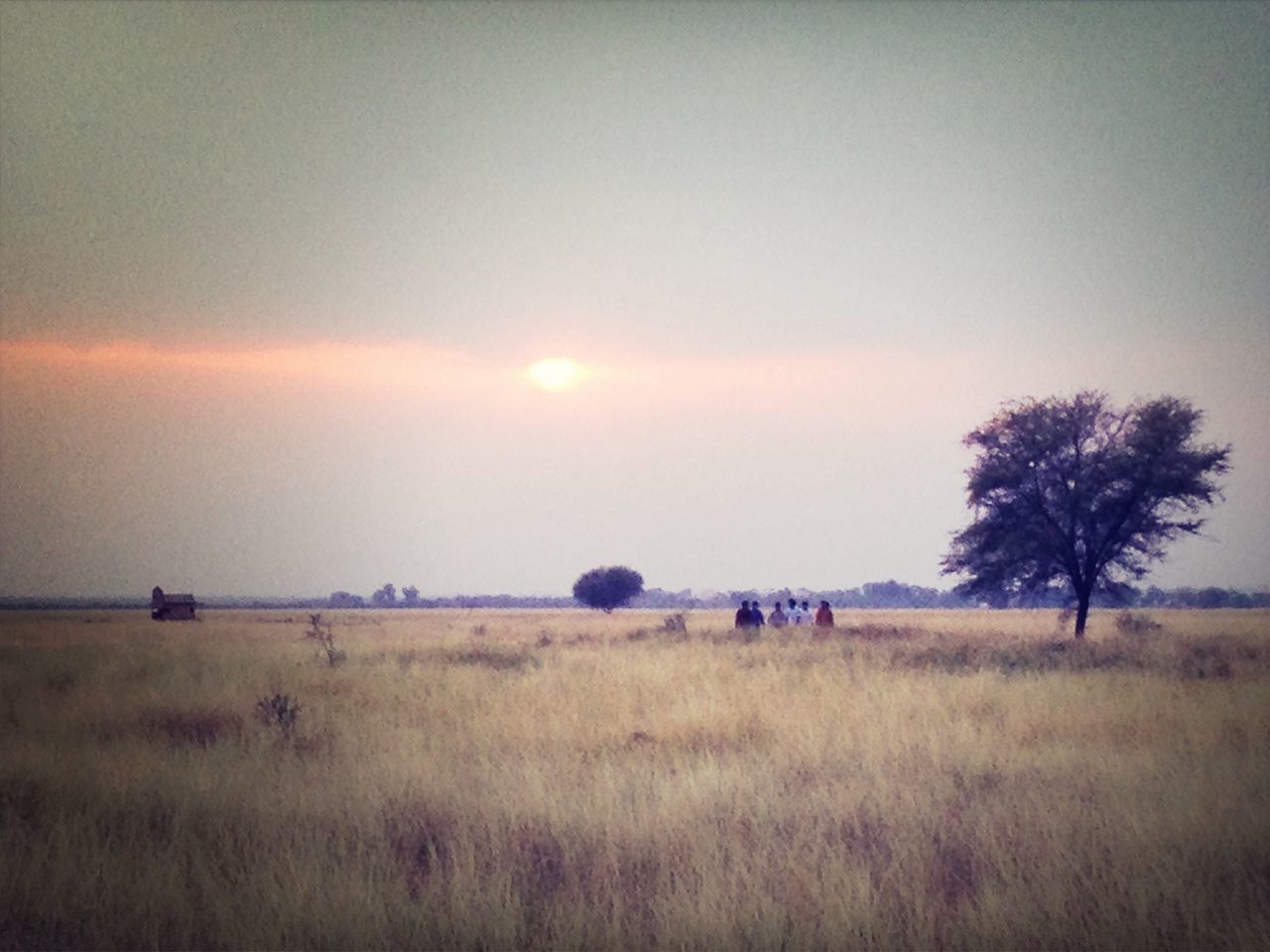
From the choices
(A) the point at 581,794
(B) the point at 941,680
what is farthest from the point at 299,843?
(B) the point at 941,680

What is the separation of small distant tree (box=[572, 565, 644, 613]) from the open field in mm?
69658

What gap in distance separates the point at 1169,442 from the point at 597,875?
68.8 ft

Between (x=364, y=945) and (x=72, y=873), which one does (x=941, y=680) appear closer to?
(x=364, y=945)

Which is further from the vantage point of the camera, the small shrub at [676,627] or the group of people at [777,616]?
the small shrub at [676,627]

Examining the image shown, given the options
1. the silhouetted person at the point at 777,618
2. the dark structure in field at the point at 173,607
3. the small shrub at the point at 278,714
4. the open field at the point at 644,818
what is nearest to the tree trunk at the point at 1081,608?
the silhouetted person at the point at 777,618

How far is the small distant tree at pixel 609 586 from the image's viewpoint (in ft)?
267

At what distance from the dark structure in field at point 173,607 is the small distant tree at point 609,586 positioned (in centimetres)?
4217

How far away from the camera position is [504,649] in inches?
830

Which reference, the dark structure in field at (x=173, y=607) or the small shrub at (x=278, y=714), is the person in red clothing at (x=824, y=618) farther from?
the dark structure in field at (x=173, y=607)

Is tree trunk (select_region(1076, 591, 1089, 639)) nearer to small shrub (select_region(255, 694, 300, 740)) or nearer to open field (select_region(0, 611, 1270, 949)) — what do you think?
open field (select_region(0, 611, 1270, 949))

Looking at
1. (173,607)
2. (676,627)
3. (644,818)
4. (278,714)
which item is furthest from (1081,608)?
(173,607)

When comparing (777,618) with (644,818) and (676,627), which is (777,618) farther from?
(644,818)

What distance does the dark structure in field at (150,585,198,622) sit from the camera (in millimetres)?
42416

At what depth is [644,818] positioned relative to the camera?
6012mm
